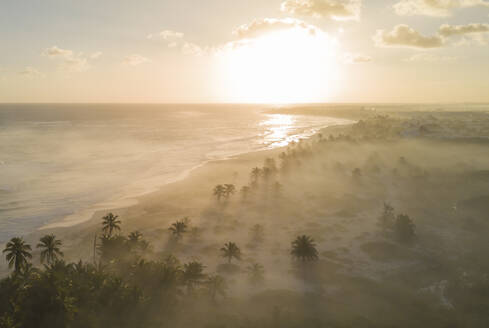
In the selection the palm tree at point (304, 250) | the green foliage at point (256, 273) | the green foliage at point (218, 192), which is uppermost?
the green foliage at point (218, 192)

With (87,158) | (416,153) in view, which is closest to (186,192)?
(87,158)

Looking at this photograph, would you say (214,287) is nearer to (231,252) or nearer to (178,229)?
(231,252)

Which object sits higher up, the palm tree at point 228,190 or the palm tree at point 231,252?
the palm tree at point 228,190

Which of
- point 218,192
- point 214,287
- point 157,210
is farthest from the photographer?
point 218,192

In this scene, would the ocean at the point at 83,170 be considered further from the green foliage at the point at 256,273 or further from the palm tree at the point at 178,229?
the green foliage at the point at 256,273

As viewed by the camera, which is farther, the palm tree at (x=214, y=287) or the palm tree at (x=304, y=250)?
the palm tree at (x=304, y=250)

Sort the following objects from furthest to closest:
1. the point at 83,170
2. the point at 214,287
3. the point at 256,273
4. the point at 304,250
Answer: the point at 83,170 → the point at 304,250 → the point at 256,273 → the point at 214,287

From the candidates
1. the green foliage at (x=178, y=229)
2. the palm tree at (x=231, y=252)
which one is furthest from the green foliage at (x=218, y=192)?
the palm tree at (x=231, y=252)

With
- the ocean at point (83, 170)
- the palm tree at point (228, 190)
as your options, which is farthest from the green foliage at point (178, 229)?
the ocean at point (83, 170)

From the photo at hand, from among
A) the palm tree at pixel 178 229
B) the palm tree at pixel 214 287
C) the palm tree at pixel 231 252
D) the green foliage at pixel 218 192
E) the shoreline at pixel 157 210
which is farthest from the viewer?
the green foliage at pixel 218 192

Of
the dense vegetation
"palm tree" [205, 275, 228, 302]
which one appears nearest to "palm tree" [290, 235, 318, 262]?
the dense vegetation

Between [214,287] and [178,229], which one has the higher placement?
[178,229]

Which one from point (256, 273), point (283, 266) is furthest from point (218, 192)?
point (256, 273)

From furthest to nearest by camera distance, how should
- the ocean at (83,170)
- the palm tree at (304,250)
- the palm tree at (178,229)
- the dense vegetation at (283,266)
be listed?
the ocean at (83,170) < the palm tree at (178,229) < the palm tree at (304,250) < the dense vegetation at (283,266)
